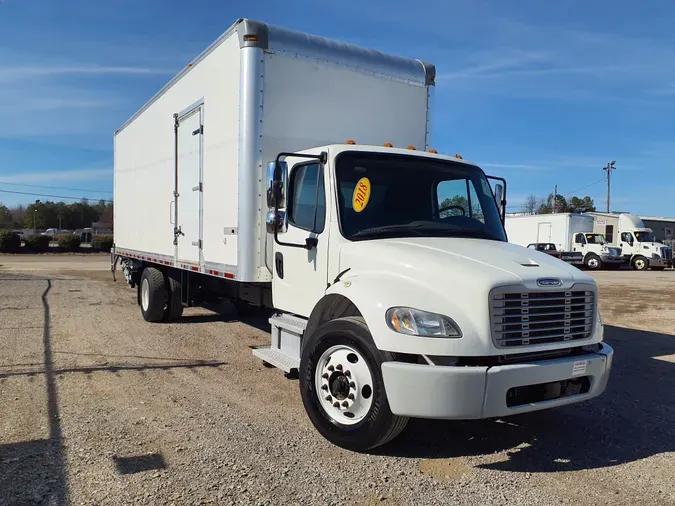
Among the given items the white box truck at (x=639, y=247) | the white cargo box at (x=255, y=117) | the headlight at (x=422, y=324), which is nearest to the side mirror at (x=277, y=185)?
the white cargo box at (x=255, y=117)

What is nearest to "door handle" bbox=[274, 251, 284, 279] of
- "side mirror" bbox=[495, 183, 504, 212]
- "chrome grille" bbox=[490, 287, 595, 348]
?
"side mirror" bbox=[495, 183, 504, 212]

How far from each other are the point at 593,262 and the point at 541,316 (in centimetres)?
3141

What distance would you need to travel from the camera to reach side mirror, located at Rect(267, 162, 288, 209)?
193 inches

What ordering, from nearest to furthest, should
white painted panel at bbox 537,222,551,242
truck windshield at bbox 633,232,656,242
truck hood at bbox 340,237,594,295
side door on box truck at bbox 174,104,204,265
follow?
truck hood at bbox 340,237,594,295
side door on box truck at bbox 174,104,204,265
truck windshield at bbox 633,232,656,242
white painted panel at bbox 537,222,551,242

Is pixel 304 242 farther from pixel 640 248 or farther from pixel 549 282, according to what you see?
pixel 640 248

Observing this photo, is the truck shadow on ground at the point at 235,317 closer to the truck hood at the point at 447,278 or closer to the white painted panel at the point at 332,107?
the white painted panel at the point at 332,107

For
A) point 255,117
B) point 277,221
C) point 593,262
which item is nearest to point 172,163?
point 255,117

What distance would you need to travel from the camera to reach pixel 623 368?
7.09m

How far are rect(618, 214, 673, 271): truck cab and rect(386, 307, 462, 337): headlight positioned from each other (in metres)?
33.7

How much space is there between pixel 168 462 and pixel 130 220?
8.00m

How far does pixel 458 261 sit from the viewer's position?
13.1 ft

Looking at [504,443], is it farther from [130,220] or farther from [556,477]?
[130,220]

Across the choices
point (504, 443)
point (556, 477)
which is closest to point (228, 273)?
point (504, 443)

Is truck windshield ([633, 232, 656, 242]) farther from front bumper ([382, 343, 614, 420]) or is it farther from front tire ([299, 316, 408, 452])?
front tire ([299, 316, 408, 452])
